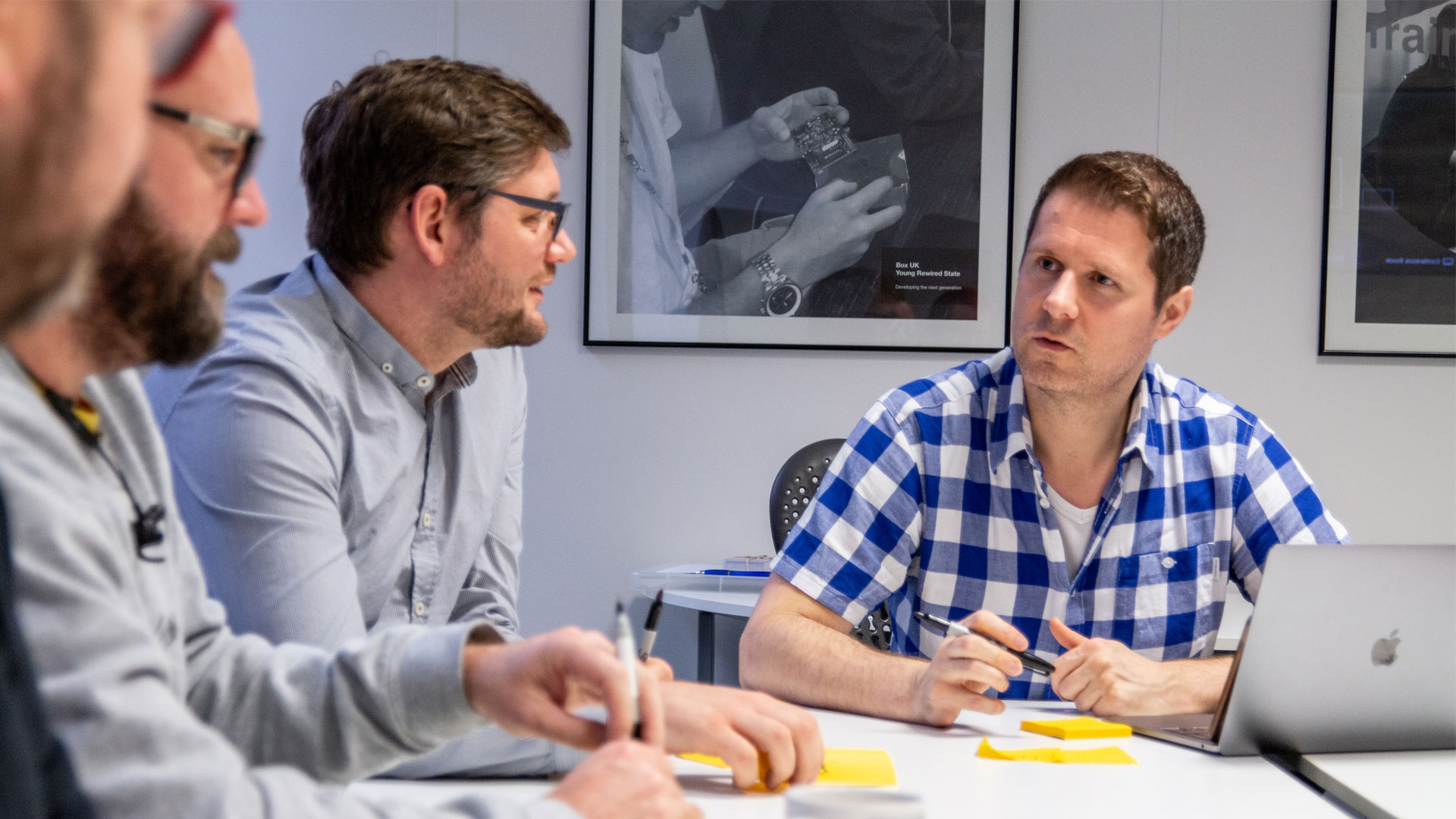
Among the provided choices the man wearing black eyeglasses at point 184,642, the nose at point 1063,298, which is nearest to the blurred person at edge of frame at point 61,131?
the man wearing black eyeglasses at point 184,642

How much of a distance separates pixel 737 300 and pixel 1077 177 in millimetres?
1504

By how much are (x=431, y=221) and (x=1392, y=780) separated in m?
1.40

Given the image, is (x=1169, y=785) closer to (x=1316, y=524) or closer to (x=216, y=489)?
(x=1316, y=524)

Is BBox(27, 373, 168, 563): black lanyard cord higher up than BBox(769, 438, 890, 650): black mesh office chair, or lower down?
higher up

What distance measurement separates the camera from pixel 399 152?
1.73 meters

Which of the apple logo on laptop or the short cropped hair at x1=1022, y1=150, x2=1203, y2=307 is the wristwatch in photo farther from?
the apple logo on laptop

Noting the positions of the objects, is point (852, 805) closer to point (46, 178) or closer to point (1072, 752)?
point (1072, 752)

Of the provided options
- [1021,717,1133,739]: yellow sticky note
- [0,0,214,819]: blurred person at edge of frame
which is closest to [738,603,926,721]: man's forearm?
[1021,717,1133,739]: yellow sticky note

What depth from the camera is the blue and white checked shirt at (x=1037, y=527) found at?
1845 millimetres

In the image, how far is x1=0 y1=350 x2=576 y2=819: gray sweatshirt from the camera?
0.65 m

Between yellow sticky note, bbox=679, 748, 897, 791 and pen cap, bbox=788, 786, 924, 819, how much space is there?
10.1 inches

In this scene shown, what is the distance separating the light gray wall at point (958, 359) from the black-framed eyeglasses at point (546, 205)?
56.9 inches

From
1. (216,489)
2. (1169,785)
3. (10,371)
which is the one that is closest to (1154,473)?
(1169,785)

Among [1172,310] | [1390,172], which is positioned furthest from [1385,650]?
[1390,172]
